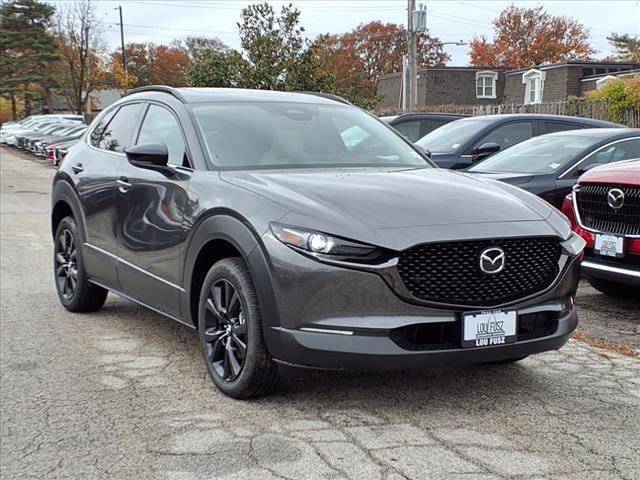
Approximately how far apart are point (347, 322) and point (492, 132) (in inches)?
287

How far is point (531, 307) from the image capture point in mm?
3992

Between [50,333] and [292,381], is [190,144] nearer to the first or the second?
[292,381]

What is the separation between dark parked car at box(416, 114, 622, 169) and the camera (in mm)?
10211

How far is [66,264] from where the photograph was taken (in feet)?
21.3

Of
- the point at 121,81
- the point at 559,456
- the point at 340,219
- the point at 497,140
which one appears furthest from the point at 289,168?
the point at 121,81

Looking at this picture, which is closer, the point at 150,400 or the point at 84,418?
the point at 84,418

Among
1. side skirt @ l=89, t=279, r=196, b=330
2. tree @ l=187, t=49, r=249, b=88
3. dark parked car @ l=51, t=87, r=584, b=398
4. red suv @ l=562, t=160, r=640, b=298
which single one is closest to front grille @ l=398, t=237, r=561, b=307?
dark parked car @ l=51, t=87, r=584, b=398

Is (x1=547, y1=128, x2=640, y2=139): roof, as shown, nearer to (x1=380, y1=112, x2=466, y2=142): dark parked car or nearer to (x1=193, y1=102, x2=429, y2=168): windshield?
(x1=193, y1=102, x2=429, y2=168): windshield

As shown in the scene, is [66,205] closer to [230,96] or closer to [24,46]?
[230,96]

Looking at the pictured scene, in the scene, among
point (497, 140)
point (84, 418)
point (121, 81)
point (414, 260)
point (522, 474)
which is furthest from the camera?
point (121, 81)

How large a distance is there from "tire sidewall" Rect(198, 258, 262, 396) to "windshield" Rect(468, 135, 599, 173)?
15.6 feet

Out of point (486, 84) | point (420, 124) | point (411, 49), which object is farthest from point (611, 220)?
point (486, 84)

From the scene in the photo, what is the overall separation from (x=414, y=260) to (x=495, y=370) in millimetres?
1374

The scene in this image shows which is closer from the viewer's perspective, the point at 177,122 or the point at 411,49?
the point at 177,122
